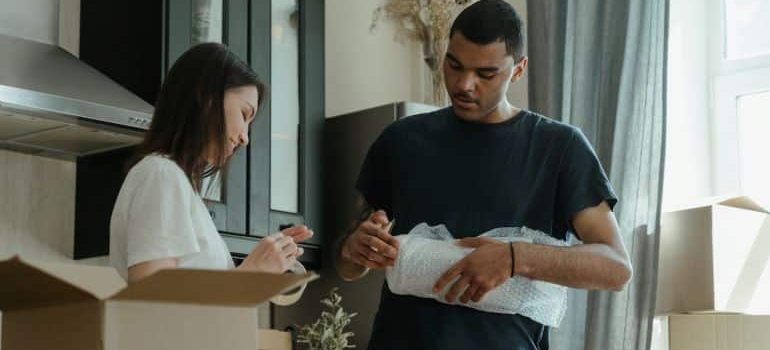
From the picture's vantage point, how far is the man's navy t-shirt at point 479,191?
1.79 metres

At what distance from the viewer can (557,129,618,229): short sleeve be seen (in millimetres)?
1821

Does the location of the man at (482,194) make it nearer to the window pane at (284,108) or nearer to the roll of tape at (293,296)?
the roll of tape at (293,296)

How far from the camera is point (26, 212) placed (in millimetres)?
3064

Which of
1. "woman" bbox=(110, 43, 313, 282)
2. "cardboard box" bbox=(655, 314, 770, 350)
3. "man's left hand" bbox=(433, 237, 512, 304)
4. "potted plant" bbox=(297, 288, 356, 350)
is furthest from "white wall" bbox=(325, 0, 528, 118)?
"man's left hand" bbox=(433, 237, 512, 304)

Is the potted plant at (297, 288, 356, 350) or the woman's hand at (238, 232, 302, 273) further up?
the woman's hand at (238, 232, 302, 273)

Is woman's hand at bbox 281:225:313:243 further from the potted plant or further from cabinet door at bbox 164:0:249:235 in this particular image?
the potted plant

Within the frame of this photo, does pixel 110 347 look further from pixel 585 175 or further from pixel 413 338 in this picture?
pixel 585 175

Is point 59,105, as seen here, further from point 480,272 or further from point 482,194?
point 480,272

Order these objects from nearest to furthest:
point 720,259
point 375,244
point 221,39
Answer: point 375,244, point 720,259, point 221,39

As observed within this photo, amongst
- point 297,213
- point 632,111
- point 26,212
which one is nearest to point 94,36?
point 26,212

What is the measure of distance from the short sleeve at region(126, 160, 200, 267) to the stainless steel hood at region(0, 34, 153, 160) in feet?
3.94

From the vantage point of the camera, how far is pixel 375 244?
1.75 m

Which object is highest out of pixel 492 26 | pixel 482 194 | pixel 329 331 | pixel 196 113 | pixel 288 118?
pixel 288 118

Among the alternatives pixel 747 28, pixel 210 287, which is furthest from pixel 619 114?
pixel 210 287
